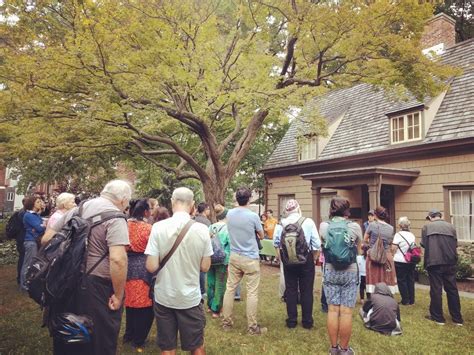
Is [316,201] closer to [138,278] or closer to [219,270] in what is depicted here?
[219,270]

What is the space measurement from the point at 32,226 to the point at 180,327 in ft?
18.0

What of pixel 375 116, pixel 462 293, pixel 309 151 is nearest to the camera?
pixel 462 293

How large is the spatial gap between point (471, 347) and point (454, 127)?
8725 mm

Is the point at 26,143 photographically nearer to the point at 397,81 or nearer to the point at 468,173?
the point at 397,81

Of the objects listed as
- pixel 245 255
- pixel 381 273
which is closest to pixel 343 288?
pixel 245 255

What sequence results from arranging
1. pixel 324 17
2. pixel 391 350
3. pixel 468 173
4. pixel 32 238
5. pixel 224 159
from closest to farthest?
pixel 391 350 → pixel 32 238 → pixel 324 17 → pixel 468 173 → pixel 224 159

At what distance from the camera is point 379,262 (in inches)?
269

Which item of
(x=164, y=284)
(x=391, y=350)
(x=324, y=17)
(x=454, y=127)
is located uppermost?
(x=324, y=17)

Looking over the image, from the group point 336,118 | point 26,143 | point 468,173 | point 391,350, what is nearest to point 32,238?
point 26,143

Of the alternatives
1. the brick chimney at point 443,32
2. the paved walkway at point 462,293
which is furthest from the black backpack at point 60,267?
the brick chimney at point 443,32

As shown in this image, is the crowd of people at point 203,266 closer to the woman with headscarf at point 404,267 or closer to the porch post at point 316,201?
the woman with headscarf at point 404,267

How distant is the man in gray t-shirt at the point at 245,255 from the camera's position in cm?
547

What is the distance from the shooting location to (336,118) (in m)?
16.9

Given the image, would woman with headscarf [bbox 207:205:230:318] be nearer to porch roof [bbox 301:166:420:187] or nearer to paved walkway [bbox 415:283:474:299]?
paved walkway [bbox 415:283:474:299]
